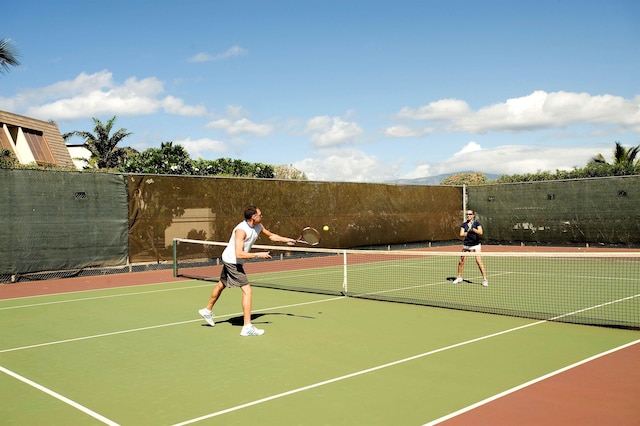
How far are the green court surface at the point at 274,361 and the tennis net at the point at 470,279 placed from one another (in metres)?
0.97

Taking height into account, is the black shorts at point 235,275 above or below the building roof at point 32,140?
below

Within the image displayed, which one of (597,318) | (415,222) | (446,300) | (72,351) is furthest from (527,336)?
(415,222)

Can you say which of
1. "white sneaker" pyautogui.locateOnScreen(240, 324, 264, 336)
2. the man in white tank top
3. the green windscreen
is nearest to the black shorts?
the man in white tank top

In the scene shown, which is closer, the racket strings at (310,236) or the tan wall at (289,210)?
the racket strings at (310,236)

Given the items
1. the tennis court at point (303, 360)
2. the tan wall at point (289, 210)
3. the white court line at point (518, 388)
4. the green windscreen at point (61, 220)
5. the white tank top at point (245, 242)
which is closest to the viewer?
the white court line at point (518, 388)

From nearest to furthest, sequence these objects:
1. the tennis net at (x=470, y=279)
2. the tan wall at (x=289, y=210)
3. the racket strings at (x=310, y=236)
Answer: the racket strings at (x=310, y=236), the tennis net at (x=470, y=279), the tan wall at (x=289, y=210)

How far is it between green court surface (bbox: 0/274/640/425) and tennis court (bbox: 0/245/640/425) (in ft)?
0.07

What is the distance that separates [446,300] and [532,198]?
15.0m

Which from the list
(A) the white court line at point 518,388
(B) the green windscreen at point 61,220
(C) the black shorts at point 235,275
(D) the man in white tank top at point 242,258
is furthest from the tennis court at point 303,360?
(B) the green windscreen at point 61,220

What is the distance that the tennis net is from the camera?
9094 mm

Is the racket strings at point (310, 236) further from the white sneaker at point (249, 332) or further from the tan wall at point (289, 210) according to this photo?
the tan wall at point (289, 210)

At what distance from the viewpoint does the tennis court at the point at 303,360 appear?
4.65m

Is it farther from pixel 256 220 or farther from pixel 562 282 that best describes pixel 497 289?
pixel 256 220

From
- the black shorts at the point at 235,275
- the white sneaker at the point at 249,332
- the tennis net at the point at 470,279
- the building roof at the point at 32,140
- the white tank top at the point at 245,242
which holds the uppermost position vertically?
the building roof at the point at 32,140
